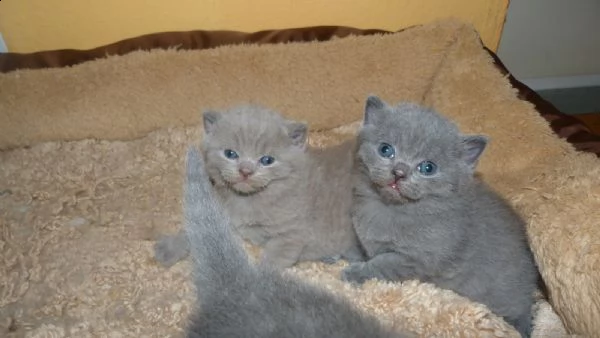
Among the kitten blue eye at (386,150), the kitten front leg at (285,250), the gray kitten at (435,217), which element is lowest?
the kitten front leg at (285,250)

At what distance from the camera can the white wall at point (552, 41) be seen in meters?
2.20

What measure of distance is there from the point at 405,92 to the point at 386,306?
92 centimetres

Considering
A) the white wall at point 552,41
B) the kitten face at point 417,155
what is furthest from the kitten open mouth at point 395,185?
the white wall at point 552,41

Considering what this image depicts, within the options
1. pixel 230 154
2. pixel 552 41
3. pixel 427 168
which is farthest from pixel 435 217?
pixel 552 41

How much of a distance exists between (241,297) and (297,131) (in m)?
0.57

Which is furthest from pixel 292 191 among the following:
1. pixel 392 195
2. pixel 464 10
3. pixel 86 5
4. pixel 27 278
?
pixel 464 10

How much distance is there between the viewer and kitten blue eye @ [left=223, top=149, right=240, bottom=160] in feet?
4.39

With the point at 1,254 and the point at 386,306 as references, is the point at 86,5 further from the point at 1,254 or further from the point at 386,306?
the point at 386,306

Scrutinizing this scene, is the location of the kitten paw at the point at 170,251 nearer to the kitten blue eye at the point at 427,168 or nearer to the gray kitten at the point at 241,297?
the gray kitten at the point at 241,297

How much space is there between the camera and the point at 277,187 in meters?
1.36

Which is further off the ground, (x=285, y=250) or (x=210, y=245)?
(x=210, y=245)

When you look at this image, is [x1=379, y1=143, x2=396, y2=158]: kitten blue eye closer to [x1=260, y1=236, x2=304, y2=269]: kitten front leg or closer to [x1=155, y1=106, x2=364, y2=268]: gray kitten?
[x1=155, y1=106, x2=364, y2=268]: gray kitten

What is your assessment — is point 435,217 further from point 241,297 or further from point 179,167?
point 179,167

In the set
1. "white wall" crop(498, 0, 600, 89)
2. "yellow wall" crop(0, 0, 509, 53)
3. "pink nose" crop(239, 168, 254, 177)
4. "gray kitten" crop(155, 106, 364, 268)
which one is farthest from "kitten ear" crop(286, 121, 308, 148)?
"white wall" crop(498, 0, 600, 89)
